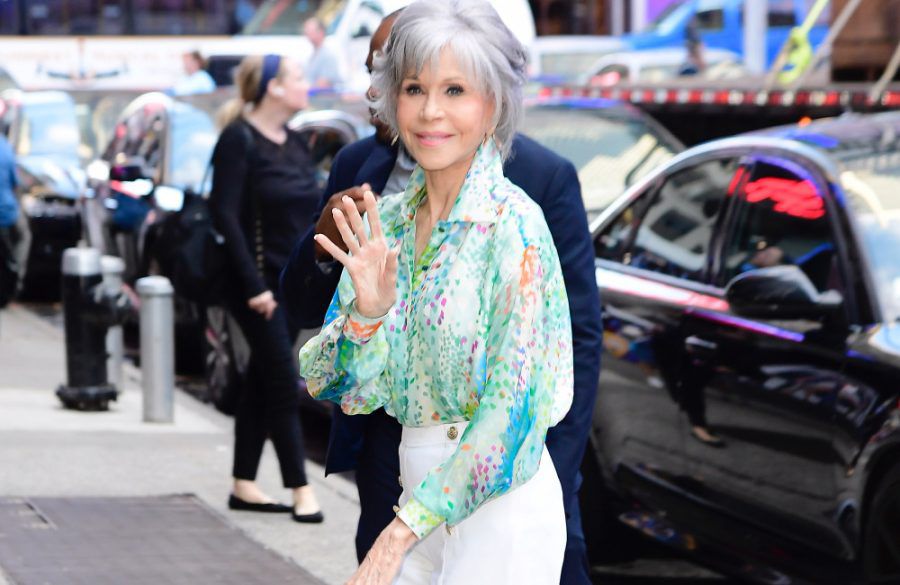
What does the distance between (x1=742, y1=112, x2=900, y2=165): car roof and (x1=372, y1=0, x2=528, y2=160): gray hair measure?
2907 mm

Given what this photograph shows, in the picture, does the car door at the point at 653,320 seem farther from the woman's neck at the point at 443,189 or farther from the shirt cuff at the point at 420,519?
the shirt cuff at the point at 420,519

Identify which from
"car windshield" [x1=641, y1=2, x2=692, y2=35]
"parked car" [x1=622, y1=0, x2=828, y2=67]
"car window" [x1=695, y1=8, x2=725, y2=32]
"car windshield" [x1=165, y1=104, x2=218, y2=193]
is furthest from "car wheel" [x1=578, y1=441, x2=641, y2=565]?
"car window" [x1=695, y1=8, x2=725, y2=32]

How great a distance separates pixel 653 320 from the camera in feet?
21.0

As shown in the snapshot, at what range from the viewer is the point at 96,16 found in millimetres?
31500

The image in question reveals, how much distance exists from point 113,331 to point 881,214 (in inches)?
217

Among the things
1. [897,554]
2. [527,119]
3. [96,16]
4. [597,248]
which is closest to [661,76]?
[96,16]

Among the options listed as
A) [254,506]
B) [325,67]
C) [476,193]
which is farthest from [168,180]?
[476,193]

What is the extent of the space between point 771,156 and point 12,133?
41.4ft

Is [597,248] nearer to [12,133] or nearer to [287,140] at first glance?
[287,140]

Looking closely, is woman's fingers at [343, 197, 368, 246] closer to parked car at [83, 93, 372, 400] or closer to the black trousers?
the black trousers

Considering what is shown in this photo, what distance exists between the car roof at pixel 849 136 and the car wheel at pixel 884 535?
131 cm

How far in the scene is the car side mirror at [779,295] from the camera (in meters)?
5.59

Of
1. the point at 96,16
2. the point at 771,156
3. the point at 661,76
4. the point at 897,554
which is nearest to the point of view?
the point at 897,554

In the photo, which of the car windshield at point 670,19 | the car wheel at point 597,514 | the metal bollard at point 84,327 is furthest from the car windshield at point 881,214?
the car windshield at point 670,19
